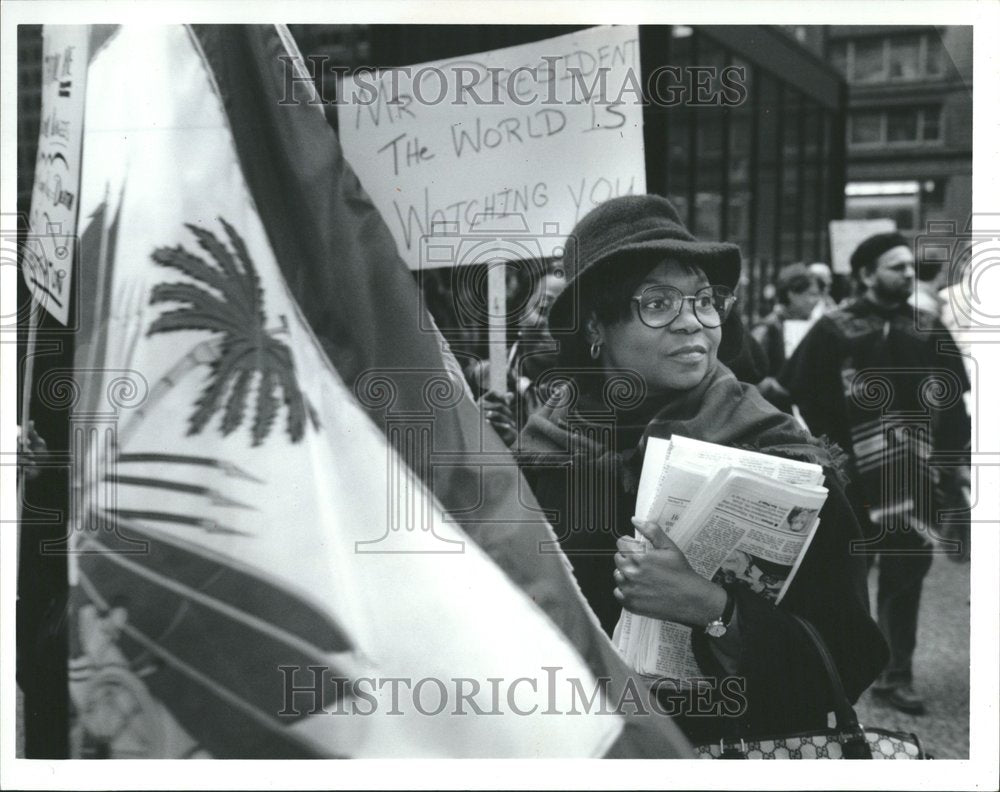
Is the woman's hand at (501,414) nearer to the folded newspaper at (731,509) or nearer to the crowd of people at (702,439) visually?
the crowd of people at (702,439)

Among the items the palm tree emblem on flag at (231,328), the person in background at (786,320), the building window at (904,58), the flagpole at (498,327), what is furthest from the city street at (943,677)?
the palm tree emblem on flag at (231,328)

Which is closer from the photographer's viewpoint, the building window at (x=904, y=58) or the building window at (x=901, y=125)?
the building window at (x=904, y=58)

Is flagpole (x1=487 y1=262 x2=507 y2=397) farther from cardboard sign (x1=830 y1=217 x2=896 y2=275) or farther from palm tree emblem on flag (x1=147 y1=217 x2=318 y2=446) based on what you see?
cardboard sign (x1=830 y1=217 x2=896 y2=275)

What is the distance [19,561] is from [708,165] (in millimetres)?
2070

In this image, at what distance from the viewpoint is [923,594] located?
12.0 ft

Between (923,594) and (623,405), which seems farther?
(923,594)

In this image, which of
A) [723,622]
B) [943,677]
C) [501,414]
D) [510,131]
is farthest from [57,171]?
[943,677]

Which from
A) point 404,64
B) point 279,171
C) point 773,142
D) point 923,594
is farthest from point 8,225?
point 923,594

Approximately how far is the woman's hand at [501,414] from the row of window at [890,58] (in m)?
1.24

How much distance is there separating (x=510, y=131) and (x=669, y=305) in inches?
23.4

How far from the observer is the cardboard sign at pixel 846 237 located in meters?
3.61

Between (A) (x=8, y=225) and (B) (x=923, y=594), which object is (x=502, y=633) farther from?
(A) (x=8, y=225)

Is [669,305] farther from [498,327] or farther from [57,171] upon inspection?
[57,171]

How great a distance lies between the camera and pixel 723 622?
3.32 meters
